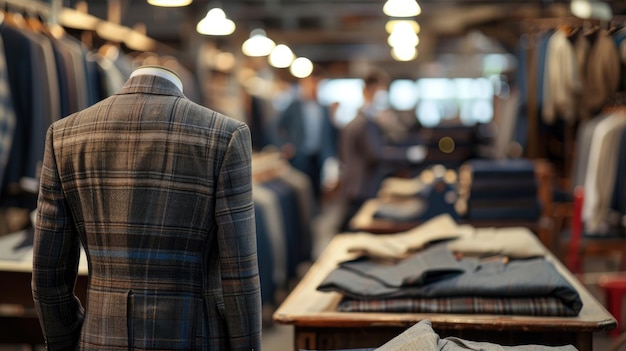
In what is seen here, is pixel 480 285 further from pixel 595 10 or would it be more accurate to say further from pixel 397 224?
pixel 397 224

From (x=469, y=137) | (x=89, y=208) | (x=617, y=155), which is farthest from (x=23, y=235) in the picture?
(x=469, y=137)

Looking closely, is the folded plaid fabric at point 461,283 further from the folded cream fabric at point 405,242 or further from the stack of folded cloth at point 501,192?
the stack of folded cloth at point 501,192

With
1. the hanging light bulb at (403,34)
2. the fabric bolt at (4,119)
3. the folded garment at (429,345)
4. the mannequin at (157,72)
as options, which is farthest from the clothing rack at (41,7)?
the hanging light bulb at (403,34)

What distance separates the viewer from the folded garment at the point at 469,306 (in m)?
2.51

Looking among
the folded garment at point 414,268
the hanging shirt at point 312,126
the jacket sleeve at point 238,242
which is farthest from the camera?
the hanging shirt at point 312,126

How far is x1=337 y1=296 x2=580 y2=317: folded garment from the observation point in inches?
98.8

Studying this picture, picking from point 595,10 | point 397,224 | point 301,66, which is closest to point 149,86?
point 595,10

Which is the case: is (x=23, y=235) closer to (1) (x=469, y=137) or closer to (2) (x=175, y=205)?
(2) (x=175, y=205)

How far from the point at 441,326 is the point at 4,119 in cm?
284

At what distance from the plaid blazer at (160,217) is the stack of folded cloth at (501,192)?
113 inches

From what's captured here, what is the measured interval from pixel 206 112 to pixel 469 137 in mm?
8983

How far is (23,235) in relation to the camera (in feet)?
12.1

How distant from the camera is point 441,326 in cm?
249

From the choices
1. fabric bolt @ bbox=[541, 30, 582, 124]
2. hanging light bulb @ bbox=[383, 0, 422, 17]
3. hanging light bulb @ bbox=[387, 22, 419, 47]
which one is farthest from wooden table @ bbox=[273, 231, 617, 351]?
hanging light bulb @ bbox=[387, 22, 419, 47]
